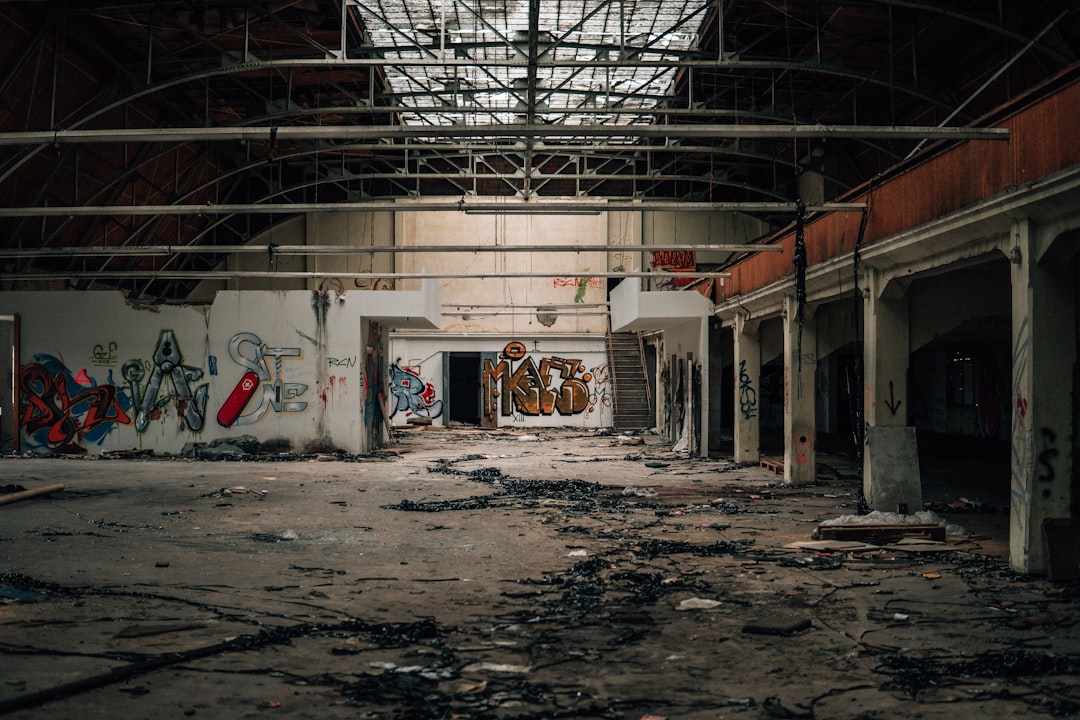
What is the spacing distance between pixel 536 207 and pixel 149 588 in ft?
40.4

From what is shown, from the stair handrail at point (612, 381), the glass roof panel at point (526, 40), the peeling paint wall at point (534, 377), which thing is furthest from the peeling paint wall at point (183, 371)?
the stair handrail at point (612, 381)

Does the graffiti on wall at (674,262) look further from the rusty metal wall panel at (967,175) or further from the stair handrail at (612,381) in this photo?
→ the rusty metal wall panel at (967,175)

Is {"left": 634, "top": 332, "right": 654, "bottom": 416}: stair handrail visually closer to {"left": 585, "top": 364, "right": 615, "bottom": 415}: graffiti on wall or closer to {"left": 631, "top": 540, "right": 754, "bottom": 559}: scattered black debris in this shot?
{"left": 585, "top": 364, "right": 615, "bottom": 415}: graffiti on wall

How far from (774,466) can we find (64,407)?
→ 55.6 ft

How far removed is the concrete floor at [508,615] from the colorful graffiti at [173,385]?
8838 mm

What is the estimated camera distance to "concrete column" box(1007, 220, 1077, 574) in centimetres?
865

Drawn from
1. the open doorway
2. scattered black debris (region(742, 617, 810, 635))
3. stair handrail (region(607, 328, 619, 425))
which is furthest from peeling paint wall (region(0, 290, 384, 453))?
scattered black debris (region(742, 617, 810, 635))

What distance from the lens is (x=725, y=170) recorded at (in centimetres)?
3128

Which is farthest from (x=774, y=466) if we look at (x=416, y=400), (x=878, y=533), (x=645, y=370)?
(x=416, y=400)

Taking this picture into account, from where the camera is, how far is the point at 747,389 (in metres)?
21.1

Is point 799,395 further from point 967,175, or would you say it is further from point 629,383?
point 629,383

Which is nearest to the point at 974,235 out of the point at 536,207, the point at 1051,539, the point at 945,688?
the point at 1051,539

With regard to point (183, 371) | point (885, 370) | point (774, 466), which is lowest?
point (774, 466)

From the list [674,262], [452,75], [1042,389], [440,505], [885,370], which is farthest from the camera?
[674,262]
